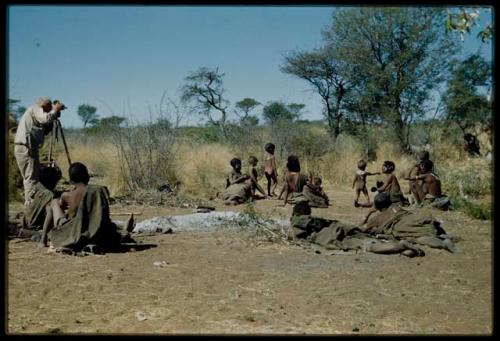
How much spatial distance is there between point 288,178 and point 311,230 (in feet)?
10.0

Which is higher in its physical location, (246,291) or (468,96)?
(468,96)

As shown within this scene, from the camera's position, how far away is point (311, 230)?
770cm

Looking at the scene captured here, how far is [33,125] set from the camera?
9102mm

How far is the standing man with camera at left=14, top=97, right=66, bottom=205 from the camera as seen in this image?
8.98 m

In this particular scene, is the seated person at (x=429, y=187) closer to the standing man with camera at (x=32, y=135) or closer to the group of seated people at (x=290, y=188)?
the group of seated people at (x=290, y=188)

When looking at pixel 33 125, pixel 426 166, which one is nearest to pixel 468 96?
pixel 426 166

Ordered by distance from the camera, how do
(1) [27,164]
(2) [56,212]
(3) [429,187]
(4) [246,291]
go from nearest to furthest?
(4) [246,291], (2) [56,212], (1) [27,164], (3) [429,187]

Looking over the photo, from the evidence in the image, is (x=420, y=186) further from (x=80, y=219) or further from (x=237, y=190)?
(x=80, y=219)

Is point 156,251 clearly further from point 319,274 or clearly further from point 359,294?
point 359,294

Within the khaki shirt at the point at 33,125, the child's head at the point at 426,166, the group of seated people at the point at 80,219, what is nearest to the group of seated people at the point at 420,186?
the child's head at the point at 426,166

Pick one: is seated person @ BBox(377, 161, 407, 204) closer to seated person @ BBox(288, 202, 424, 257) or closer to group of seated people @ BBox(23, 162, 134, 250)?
seated person @ BBox(288, 202, 424, 257)

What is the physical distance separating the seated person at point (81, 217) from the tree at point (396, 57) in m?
14.1

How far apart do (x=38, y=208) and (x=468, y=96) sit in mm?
14654

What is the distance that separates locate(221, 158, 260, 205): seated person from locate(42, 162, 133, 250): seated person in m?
5.07
